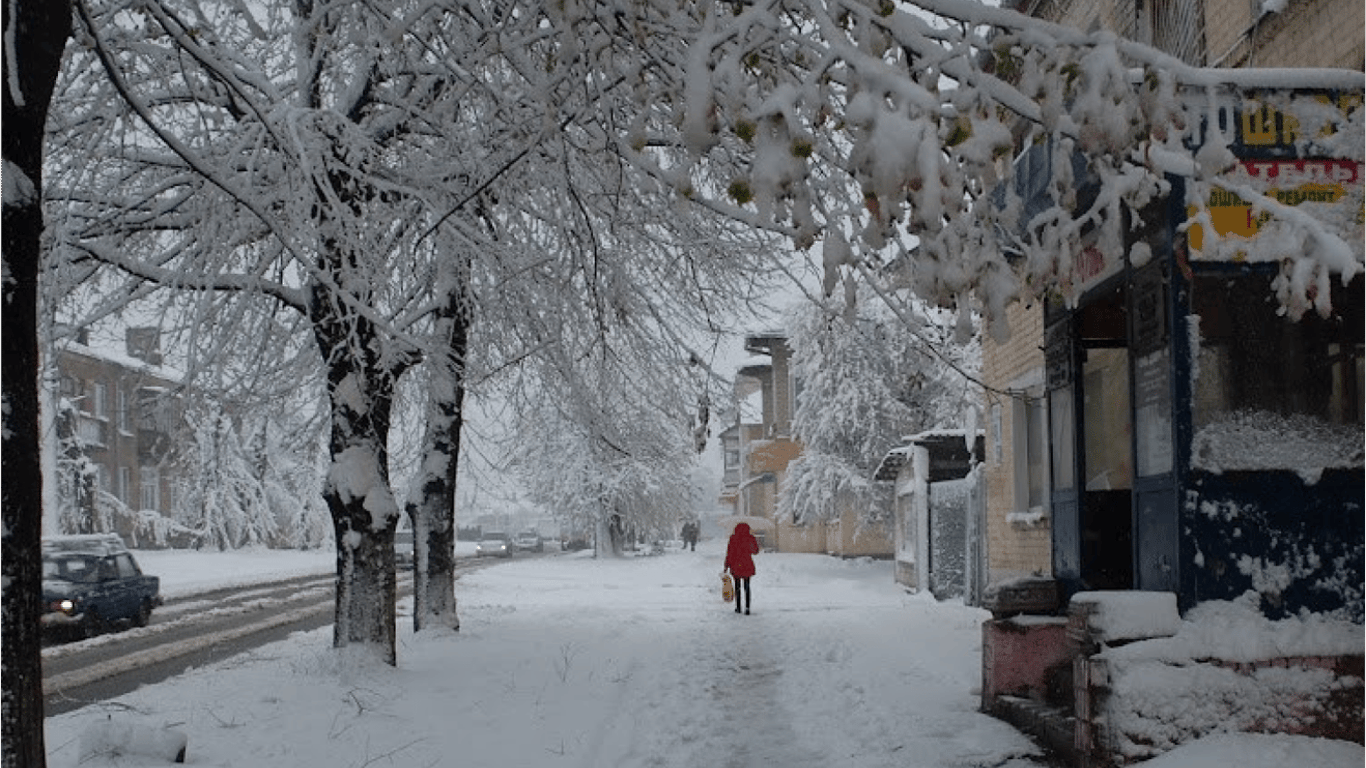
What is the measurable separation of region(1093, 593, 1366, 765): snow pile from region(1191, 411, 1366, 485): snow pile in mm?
875

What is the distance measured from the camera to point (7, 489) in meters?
4.84

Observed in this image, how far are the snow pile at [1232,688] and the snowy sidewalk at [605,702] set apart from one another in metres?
1.23

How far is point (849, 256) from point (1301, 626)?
417 centimetres

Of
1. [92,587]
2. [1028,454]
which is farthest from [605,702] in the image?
[92,587]

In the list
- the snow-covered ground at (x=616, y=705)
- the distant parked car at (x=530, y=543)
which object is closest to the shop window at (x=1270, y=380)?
the snow-covered ground at (x=616, y=705)

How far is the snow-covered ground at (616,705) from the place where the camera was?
26.0 ft

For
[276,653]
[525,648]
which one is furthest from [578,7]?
[276,653]

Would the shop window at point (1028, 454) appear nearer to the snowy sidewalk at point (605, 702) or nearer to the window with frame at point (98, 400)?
the snowy sidewalk at point (605, 702)

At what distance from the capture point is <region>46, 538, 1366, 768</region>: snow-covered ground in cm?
791

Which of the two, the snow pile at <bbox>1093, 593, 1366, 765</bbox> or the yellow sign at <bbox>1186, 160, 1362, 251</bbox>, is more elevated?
the yellow sign at <bbox>1186, 160, 1362, 251</bbox>

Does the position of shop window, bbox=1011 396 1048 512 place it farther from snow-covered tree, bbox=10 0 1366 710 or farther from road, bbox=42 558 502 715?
road, bbox=42 558 502 715

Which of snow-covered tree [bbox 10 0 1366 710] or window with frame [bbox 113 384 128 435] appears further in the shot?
window with frame [bbox 113 384 128 435]

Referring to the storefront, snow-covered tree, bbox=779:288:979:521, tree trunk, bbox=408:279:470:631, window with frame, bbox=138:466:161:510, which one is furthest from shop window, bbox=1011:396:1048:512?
→ window with frame, bbox=138:466:161:510

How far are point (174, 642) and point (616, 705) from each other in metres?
10.7
